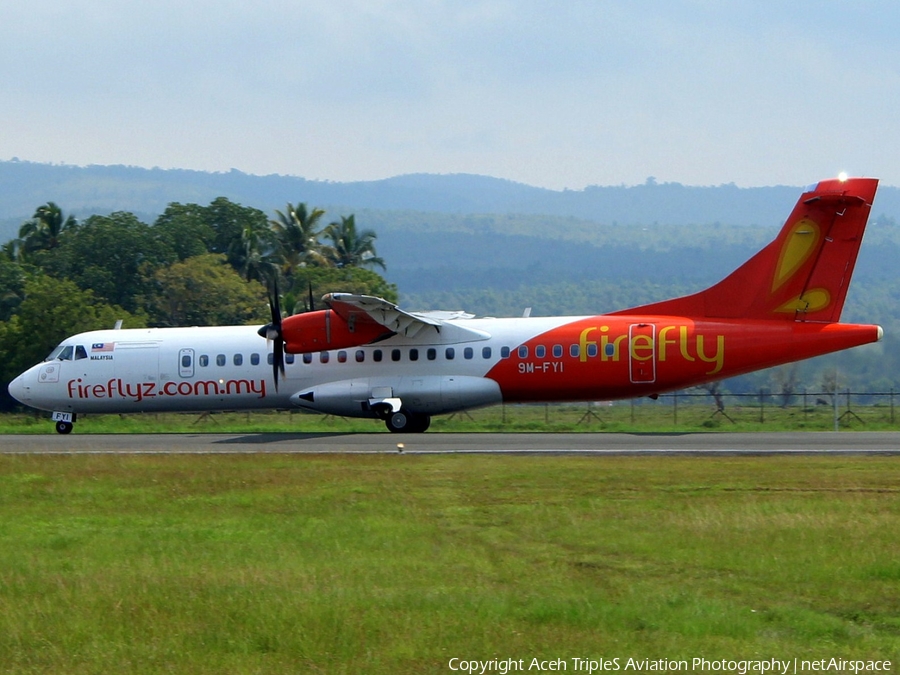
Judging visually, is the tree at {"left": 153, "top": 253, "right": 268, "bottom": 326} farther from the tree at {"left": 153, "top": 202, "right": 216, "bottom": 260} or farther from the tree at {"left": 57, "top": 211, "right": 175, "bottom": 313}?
the tree at {"left": 153, "top": 202, "right": 216, "bottom": 260}

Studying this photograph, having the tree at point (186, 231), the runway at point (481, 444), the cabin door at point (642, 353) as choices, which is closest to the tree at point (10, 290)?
the tree at point (186, 231)

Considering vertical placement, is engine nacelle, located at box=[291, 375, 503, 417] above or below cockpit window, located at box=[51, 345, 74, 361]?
below

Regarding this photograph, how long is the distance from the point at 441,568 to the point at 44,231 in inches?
3337

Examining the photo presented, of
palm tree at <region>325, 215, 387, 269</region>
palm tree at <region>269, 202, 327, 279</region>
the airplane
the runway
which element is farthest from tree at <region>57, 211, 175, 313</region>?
the runway

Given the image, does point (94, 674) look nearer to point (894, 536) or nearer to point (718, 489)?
point (894, 536)

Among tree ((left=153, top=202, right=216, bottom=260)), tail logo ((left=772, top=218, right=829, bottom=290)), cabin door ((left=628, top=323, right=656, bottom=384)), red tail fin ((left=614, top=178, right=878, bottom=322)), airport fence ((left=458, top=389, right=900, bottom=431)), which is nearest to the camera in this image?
red tail fin ((left=614, top=178, right=878, bottom=322))

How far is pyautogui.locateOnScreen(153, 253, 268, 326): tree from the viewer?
66.4 meters

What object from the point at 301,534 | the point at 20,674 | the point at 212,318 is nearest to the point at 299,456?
the point at 301,534

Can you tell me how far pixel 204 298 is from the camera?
6725cm

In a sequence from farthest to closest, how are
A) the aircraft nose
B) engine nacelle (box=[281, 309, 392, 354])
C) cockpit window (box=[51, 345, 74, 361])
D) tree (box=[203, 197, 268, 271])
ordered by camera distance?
tree (box=[203, 197, 268, 271]), the aircraft nose, cockpit window (box=[51, 345, 74, 361]), engine nacelle (box=[281, 309, 392, 354])

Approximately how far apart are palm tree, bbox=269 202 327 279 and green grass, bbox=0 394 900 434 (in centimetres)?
3986

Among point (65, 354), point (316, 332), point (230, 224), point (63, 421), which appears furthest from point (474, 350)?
point (230, 224)

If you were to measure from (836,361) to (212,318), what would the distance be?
120 ft

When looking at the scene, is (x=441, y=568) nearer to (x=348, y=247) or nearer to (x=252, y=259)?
(x=252, y=259)
